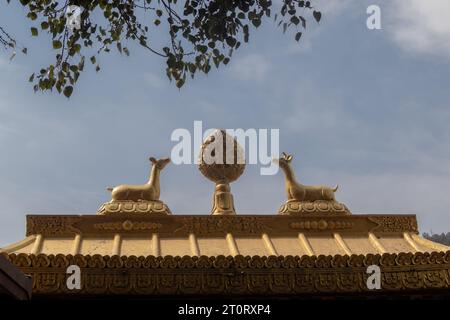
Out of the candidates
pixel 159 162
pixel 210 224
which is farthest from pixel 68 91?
pixel 159 162

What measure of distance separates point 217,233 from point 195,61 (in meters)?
2.36

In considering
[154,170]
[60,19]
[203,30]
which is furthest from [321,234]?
[60,19]

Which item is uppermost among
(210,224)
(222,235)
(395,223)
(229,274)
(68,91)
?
(68,91)

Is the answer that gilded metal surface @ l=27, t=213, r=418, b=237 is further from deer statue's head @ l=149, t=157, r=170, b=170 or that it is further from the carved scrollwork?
deer statue's head @ l=149, t=157, r=170, b=170

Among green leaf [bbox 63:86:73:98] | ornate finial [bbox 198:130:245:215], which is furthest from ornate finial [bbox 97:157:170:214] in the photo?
green leaf [bbox 63:86:73:98]

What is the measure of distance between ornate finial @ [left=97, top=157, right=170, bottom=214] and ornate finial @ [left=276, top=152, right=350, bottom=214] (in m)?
1.54

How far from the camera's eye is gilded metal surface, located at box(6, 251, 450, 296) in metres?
5.75

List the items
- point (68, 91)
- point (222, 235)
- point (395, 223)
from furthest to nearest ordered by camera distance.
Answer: point (395, 223) → point (222, 235) → point (68, 91)

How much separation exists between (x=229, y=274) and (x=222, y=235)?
111cm

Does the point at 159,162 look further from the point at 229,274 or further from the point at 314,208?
the point at 229,274

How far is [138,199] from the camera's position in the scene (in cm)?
748

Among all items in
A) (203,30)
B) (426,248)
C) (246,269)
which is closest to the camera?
(203,30)
